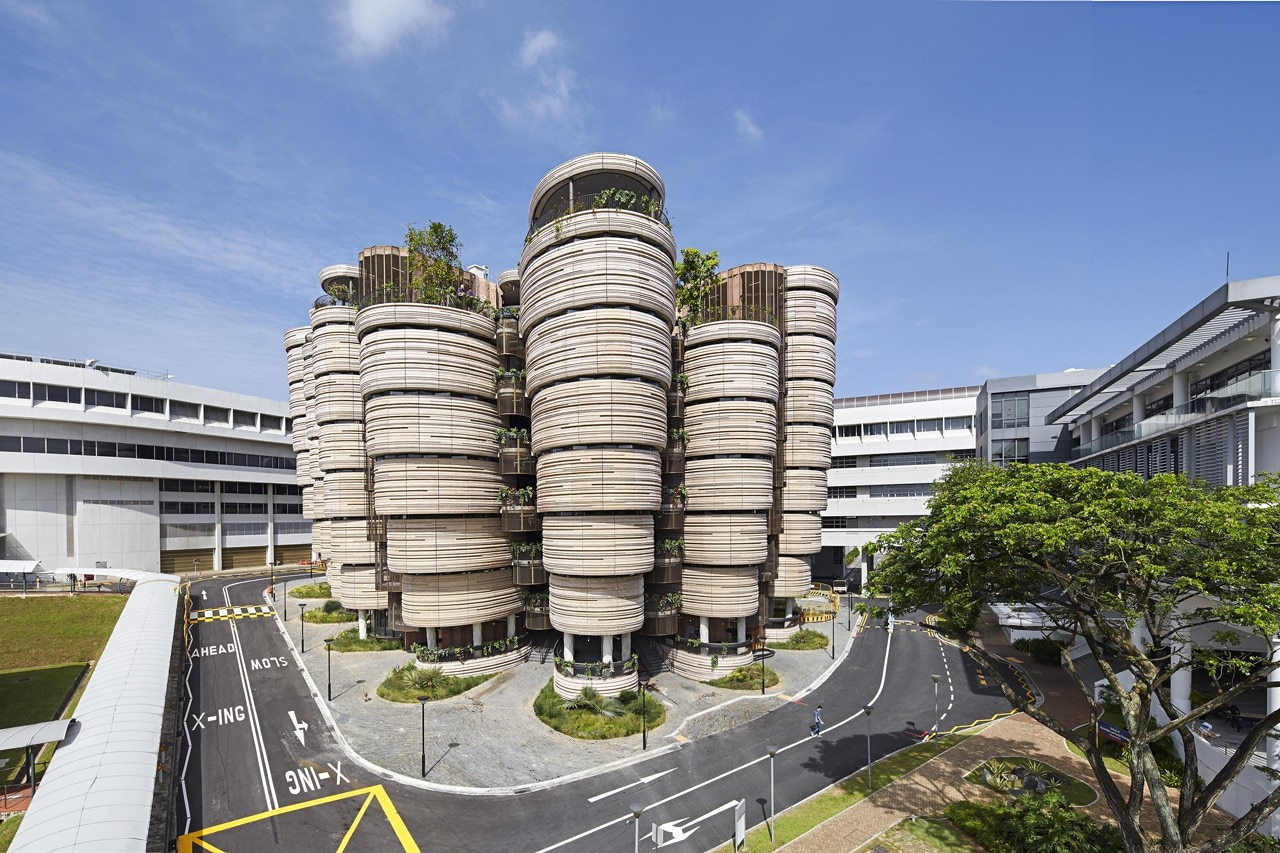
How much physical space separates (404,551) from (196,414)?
62873 millimetres

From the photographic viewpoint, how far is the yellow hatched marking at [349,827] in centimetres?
2292

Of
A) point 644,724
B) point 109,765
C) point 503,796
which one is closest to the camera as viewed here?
point 109,765

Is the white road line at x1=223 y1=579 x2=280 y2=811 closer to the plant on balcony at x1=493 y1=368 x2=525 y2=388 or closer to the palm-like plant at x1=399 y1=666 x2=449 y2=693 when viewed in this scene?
the palm-like plant at x1=399 y1=666 x2=449 y2=693

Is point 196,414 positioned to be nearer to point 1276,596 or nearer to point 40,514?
point 40,514

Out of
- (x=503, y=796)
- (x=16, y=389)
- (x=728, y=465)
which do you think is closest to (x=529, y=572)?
(x=503, y=796)

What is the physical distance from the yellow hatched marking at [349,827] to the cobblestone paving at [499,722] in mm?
2082

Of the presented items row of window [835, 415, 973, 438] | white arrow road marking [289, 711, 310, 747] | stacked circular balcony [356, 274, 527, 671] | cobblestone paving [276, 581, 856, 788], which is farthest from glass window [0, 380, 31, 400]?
row of window [835, 415, 973, 438]

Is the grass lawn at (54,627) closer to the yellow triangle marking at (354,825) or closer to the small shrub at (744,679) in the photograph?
the yellow triangle marking at (354,825)

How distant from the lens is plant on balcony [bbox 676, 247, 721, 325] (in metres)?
49.0

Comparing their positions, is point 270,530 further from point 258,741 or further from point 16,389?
point 258,741

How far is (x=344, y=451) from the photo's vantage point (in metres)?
50.0

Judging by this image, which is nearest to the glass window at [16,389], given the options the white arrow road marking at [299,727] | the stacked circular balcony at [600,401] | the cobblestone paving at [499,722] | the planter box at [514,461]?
the cobblestone paving at [499,722]

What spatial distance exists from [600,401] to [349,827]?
2390cm

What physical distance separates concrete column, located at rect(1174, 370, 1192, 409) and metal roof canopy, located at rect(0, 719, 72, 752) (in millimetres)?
59929
